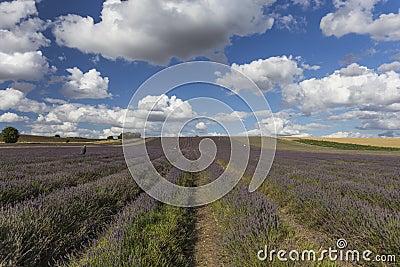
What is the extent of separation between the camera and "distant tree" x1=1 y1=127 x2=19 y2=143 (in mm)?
55562

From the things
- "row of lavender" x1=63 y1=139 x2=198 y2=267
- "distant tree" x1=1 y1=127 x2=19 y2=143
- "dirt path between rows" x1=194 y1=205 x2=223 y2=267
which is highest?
"distant tree" x1=1 y1=127 x2=19 y2=143

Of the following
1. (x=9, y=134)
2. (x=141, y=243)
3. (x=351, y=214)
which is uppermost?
(x=9, y=134)

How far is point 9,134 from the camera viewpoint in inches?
2188

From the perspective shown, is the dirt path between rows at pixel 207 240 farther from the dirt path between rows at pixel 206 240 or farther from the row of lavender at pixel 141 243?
the row of lavender at pixel 141 243

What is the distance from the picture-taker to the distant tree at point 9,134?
55562mm

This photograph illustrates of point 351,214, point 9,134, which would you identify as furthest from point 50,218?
point 9,134

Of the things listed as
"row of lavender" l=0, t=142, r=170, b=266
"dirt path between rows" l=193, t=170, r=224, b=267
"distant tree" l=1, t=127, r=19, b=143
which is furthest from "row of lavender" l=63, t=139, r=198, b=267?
"distant tree" l=1, t=127, r=19, b=143

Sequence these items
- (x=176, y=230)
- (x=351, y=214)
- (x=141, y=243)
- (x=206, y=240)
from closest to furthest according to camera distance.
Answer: (x=141, y=243) < (x=351, y=214) < (x=176, y=230) < (x=206, y=240)

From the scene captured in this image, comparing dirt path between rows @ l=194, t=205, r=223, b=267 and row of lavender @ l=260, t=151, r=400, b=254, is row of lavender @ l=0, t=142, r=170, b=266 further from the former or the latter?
row of lavender @ l=260, t=151, r=400, b=254

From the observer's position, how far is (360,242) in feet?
10.1

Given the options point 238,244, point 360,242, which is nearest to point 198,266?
point 238,244

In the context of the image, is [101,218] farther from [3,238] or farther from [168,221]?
[3,238]

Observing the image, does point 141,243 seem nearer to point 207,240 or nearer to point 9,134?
point 207,240

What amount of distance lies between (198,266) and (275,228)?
3.33 ft
